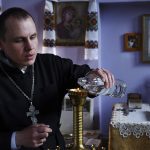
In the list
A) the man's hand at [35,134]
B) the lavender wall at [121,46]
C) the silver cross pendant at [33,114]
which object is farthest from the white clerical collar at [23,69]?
the lavender wall at [121,46]

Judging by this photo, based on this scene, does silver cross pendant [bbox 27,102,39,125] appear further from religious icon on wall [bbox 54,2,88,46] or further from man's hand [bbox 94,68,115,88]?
religious icon on wall [bbox 54,2,88,46]

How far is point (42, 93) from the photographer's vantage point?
4.04 ft

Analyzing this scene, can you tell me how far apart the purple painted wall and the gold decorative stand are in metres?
2.41

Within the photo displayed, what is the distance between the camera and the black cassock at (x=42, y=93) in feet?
3.82

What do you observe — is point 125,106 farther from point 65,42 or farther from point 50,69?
point 50,69

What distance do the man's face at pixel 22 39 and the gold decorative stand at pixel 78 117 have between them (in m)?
0.27

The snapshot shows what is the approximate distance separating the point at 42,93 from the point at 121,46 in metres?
2.18

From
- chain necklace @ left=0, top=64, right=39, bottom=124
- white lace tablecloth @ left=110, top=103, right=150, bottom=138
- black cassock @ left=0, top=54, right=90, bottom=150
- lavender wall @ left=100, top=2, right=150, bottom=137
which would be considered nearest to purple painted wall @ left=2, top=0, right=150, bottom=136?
lavender wall @ left=100, top=2, right=150, bottom=137

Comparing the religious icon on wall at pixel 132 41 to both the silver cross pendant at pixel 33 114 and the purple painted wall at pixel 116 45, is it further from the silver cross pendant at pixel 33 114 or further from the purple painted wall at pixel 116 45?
the silver cross pendant at pixel 33 114

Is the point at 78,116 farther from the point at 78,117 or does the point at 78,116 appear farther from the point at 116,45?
the point at 116,45

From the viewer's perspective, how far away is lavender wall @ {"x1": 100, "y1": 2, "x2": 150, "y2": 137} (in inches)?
127

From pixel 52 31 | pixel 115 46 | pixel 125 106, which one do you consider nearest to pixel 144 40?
pixel 115 46

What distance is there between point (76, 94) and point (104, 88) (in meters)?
0.11

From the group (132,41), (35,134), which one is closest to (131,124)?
(132,41)
